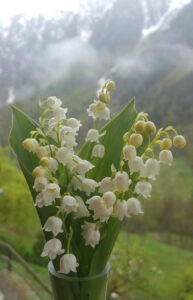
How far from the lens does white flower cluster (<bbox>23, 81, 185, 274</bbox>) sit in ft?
1.45

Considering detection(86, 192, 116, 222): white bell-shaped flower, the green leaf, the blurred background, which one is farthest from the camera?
the blurred background

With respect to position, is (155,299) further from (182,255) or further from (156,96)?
(156,96)

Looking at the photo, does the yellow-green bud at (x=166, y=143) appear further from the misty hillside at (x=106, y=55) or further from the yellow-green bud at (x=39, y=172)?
the misty hillside at (x=106, y=55)

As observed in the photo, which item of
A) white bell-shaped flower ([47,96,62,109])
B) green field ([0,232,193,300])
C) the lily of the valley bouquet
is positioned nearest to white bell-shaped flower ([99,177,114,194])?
the lily of the valley bouquet

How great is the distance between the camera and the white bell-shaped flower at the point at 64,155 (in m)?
0.47

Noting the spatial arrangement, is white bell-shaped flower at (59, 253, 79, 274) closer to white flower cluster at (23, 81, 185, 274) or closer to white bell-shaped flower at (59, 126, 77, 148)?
white flower cluster at (23, 81, 185, 274)

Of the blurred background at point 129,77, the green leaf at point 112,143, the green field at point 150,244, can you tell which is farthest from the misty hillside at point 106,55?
the green leaf at point 112,143

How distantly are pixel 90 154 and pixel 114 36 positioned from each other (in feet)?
4.11

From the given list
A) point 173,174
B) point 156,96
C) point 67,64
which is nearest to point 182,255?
point 173,174

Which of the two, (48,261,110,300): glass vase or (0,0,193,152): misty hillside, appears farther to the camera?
(0,0,193,152): misty hillside

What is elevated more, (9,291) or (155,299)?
(9,291)

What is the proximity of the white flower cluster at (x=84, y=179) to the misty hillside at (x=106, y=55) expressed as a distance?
1.02 metres

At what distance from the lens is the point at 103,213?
17.3 inches

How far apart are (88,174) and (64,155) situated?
10cm
